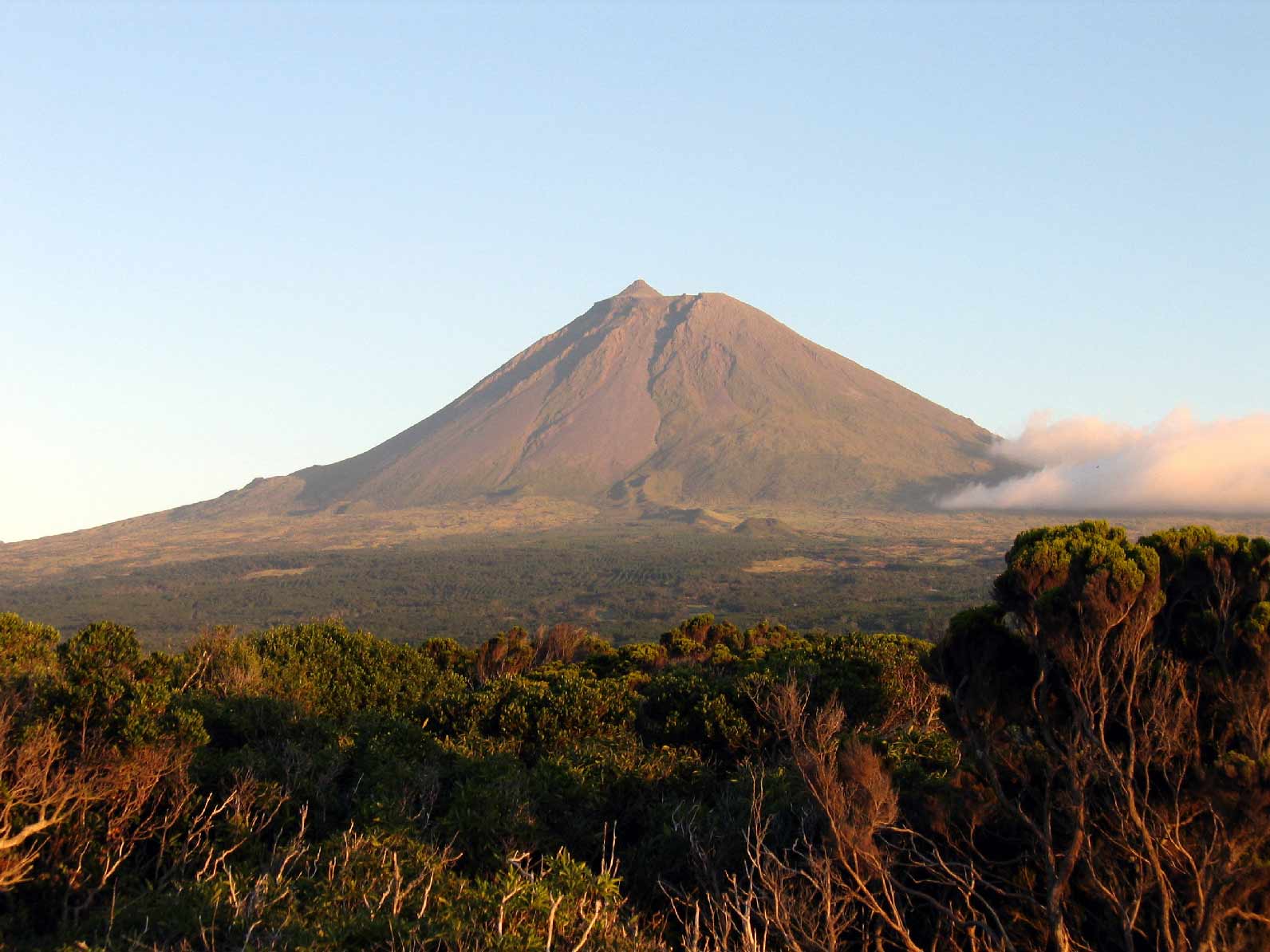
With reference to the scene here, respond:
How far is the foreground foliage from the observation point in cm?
1277

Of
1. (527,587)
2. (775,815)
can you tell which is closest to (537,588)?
(527,587)

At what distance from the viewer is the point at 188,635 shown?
367ft

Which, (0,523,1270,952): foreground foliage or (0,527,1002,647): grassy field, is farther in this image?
(0,527,1002,647): grassy field

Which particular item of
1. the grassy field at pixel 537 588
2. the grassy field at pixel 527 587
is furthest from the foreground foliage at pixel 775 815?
the grassy field at pixel 537 588

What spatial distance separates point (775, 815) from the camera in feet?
56.1

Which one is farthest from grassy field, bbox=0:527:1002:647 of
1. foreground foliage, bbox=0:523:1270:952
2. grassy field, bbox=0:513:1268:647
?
foreground foliage, bbox=0:523:1270:952

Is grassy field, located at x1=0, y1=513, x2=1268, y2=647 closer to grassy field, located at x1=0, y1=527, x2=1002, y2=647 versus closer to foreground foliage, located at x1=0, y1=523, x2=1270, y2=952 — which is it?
grassy field, located at x1=0, y1=527, x2=1002, y2=647

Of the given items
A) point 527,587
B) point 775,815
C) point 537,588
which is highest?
point 775,815

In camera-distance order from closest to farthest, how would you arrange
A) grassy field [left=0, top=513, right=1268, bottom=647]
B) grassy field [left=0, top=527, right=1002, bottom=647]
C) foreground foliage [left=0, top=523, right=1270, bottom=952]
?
foreground foliage [left=0, top=523, right=1270, bottom=952] → grassy field [left=0, top=513, right=1268, bottom=647] → grassy field [left=0, top=527, right=1002, bottom=647]

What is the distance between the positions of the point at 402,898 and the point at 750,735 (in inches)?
517

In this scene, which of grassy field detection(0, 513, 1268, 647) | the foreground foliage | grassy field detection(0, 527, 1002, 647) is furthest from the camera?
grassy field detection(0, 527, 1002, 647)

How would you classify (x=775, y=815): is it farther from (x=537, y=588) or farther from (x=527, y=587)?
(x=527, y=587)

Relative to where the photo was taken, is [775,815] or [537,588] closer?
[775,815]

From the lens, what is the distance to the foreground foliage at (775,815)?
41.9 ft
